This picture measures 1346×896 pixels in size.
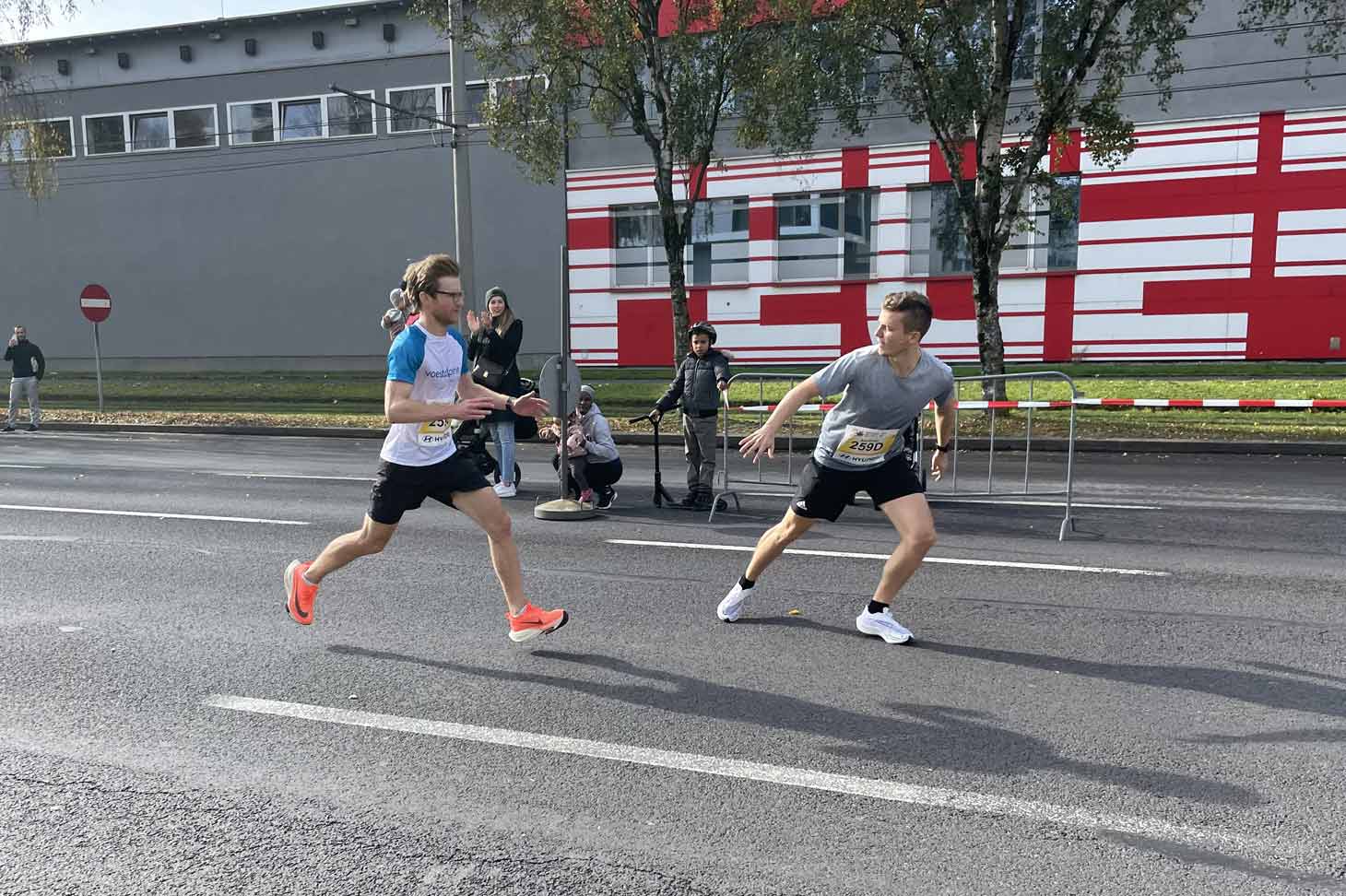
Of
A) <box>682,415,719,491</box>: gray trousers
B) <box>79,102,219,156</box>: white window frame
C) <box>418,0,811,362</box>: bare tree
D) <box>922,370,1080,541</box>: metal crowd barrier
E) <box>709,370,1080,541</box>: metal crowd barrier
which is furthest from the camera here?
<box>79,102,219,156</box>: white window frame

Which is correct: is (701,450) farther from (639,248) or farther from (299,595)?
(639,248)

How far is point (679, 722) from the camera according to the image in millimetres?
3885

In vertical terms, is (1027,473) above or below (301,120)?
below

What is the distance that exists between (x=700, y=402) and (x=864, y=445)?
166 inches

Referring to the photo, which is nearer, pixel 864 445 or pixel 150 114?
pixel 864 445

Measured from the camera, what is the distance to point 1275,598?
5.67 m

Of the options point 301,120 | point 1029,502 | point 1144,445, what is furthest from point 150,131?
point 1029,502

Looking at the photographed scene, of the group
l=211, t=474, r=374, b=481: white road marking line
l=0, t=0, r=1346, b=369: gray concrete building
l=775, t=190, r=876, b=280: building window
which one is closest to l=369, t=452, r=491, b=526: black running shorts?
l=211, t=474, r=374, b=481: white road marking line

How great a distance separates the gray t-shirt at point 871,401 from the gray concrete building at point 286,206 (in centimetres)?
1898

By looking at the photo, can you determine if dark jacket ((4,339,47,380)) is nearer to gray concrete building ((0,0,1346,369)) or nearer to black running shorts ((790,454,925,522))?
gray concrete building ((0,0,1346,369))

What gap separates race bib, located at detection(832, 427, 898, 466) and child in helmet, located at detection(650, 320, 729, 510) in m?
3.80

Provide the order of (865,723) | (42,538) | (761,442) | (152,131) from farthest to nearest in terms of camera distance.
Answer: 1. (152,131)
2. (42,538)
3. (761,442)
4. (865,723)

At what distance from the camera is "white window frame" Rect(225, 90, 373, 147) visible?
1091 inches

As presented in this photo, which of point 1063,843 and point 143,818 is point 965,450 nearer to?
point 1063,843
